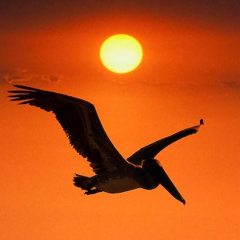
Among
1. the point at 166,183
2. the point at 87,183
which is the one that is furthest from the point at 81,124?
the point at 166,183

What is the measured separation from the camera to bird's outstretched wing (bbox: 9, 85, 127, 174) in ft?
77.7

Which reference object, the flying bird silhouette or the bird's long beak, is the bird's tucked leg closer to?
the flying bird silhouette

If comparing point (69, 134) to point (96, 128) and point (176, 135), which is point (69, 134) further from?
point (176, 135)

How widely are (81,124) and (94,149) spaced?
628 mm

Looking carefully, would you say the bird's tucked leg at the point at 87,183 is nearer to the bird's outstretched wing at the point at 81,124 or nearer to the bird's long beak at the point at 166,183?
the bird's outstretched wing at the point at 81,124

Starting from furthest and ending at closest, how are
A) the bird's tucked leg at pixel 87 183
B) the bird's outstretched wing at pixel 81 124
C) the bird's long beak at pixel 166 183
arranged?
the bird's long beak at pixel 166 183, the bird's tucked leg at pixel 87 183, the bird's outstretched wing at pixel 81 124

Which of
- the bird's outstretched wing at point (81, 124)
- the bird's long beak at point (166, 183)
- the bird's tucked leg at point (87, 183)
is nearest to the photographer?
the bird's outstretched wing at point (81, 124)

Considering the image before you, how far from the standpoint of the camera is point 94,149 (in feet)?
80.1

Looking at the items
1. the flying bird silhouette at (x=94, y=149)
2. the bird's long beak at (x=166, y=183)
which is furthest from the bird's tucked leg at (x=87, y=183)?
the bird's long beak at (x=166, y=183)

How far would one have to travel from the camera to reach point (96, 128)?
2398cm

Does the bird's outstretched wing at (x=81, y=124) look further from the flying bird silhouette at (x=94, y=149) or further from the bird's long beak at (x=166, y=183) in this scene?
the bird's long beak at (x=166, y=183)

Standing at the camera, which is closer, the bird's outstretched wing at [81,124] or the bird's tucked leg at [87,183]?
the bird's outstretched wing at [81,124]

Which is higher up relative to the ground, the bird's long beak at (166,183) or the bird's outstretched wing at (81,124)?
the bird's outstretched wing at (81,124)

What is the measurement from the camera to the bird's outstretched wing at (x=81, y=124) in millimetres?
23672
